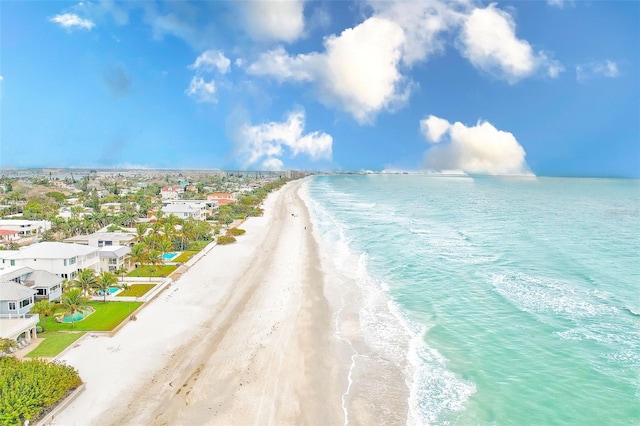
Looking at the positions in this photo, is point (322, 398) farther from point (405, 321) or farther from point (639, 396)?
point (639, 396)

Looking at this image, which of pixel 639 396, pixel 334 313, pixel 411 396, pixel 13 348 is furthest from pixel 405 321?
pixel 13 348

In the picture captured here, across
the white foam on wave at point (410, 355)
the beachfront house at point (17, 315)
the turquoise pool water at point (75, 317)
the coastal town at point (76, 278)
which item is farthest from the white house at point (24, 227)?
the white foam on wave at point (410, 355)

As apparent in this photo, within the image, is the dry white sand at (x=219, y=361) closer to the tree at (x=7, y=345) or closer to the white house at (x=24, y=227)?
the tree at (x=7, y=345)

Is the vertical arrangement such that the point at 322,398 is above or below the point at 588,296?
below

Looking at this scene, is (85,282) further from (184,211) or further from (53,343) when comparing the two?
(184,211)

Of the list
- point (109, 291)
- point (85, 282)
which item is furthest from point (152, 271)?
point (85, 282)

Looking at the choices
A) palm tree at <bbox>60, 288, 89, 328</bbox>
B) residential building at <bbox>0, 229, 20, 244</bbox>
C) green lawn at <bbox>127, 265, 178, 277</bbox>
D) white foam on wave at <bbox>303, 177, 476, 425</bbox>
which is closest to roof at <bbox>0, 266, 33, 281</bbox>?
palm tree at <bbox>60, 288, 89, 328</bbox>
